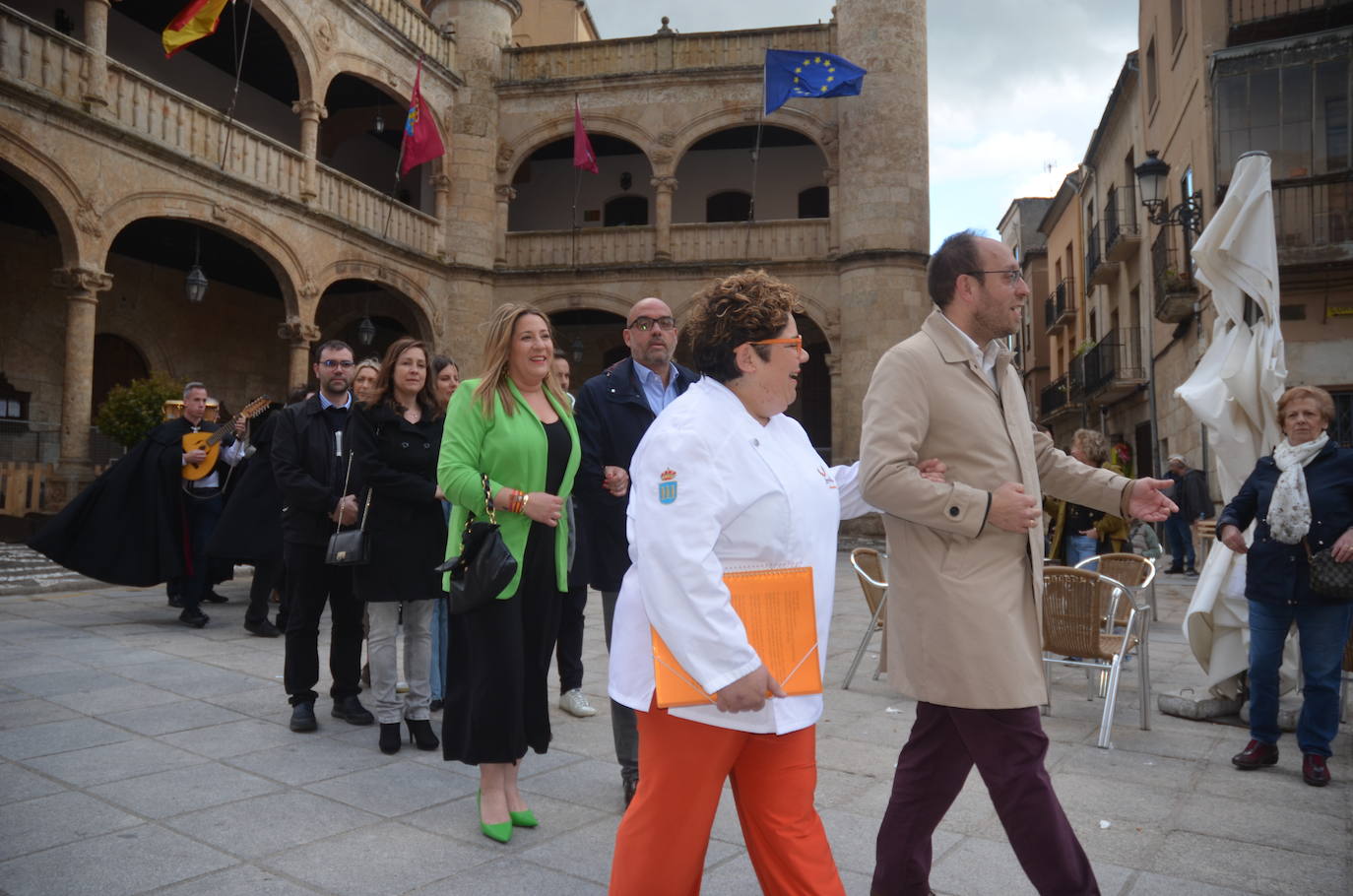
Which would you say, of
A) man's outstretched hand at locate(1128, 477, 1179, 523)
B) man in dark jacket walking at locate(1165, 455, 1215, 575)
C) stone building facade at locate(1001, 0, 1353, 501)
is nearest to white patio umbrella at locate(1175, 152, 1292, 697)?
man's outstretched hand at locate(1128, 477, 1179, 523)

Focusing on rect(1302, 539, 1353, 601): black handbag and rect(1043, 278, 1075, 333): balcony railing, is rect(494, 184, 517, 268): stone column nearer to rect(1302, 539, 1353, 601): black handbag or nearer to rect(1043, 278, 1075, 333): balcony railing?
rect(1043, 278, 1075, 333): balcony railing

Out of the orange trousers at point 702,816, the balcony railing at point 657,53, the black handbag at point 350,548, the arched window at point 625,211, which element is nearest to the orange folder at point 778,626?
the orange trousers at point 702,816

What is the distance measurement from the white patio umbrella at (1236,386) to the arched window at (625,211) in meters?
19.3

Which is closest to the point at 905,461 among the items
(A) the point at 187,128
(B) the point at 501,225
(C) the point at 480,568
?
(C) the point at 480,568

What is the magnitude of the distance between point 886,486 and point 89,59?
13592mm

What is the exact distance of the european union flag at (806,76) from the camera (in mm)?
17219

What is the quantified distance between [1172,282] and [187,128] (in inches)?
607

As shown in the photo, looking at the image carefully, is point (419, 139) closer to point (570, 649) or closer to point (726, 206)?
point (726, 206)

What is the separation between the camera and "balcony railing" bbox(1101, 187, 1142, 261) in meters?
20.5

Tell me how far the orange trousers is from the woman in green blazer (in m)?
1.33

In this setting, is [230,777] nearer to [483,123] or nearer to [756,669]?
[756,669]

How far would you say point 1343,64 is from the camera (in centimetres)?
1322

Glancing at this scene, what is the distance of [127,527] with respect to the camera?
7.67 m

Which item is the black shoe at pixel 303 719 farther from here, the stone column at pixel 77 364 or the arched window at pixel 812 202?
the arched window at pixel 812 202
